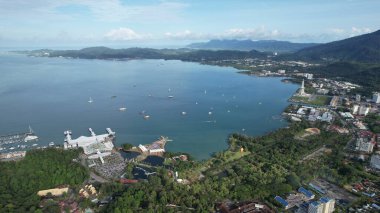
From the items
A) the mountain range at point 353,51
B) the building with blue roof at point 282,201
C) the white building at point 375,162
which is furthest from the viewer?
the mountain range at point 353,51

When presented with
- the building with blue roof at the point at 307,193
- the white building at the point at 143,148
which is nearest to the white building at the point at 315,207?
the building with blue roof at the point at 307,193

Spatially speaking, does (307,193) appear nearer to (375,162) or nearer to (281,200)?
(281,200)

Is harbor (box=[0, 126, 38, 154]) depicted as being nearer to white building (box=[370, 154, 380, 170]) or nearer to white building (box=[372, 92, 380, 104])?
white building (box=[370, 154, 380, 170])

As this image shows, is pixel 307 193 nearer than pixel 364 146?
Yes

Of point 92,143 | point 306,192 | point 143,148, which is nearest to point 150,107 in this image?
point 92,143

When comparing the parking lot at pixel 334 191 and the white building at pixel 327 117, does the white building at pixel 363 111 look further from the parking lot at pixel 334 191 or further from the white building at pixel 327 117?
the parking lot at pixel 334 191

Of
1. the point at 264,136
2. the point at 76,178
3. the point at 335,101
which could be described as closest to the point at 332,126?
the point at 264,136

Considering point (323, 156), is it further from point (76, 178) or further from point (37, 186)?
point (37, 186)
